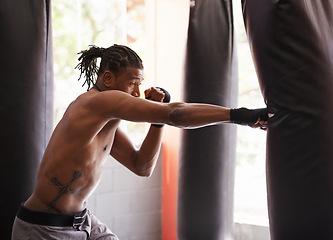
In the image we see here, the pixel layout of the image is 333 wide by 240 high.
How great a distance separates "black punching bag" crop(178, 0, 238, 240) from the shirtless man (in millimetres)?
514

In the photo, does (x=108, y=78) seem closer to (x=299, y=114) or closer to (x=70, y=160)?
(x=70, y=160)

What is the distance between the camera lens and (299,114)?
1524mm

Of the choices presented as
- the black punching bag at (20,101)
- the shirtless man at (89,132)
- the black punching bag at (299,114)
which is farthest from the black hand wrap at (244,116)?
the black punching bag at (20,101)

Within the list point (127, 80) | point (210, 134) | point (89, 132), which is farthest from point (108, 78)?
point (210, 134)

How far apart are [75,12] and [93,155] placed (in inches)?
52.8

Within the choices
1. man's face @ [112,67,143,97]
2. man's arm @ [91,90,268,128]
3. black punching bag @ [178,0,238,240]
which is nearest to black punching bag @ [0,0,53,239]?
man's face @ [112,67,143,97]

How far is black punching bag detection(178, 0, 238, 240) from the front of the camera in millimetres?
2189

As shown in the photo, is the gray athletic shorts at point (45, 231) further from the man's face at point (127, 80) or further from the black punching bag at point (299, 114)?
the black punching bag at point (299, 114)

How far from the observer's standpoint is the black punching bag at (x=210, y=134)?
7.18ft

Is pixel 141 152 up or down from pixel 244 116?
down

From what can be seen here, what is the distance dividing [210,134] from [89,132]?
82 cm

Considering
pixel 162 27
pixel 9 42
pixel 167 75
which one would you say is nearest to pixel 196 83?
pixel 167 75

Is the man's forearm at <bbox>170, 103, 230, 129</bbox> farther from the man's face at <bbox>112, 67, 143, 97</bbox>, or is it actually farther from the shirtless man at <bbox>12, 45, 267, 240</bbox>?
the man's face at <bbox>112, 67, 143, 97</bbox>

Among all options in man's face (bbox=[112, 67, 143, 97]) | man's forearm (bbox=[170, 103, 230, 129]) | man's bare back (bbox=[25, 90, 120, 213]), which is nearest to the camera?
man's forearm (bbox=[170, 103, 230, 129])
